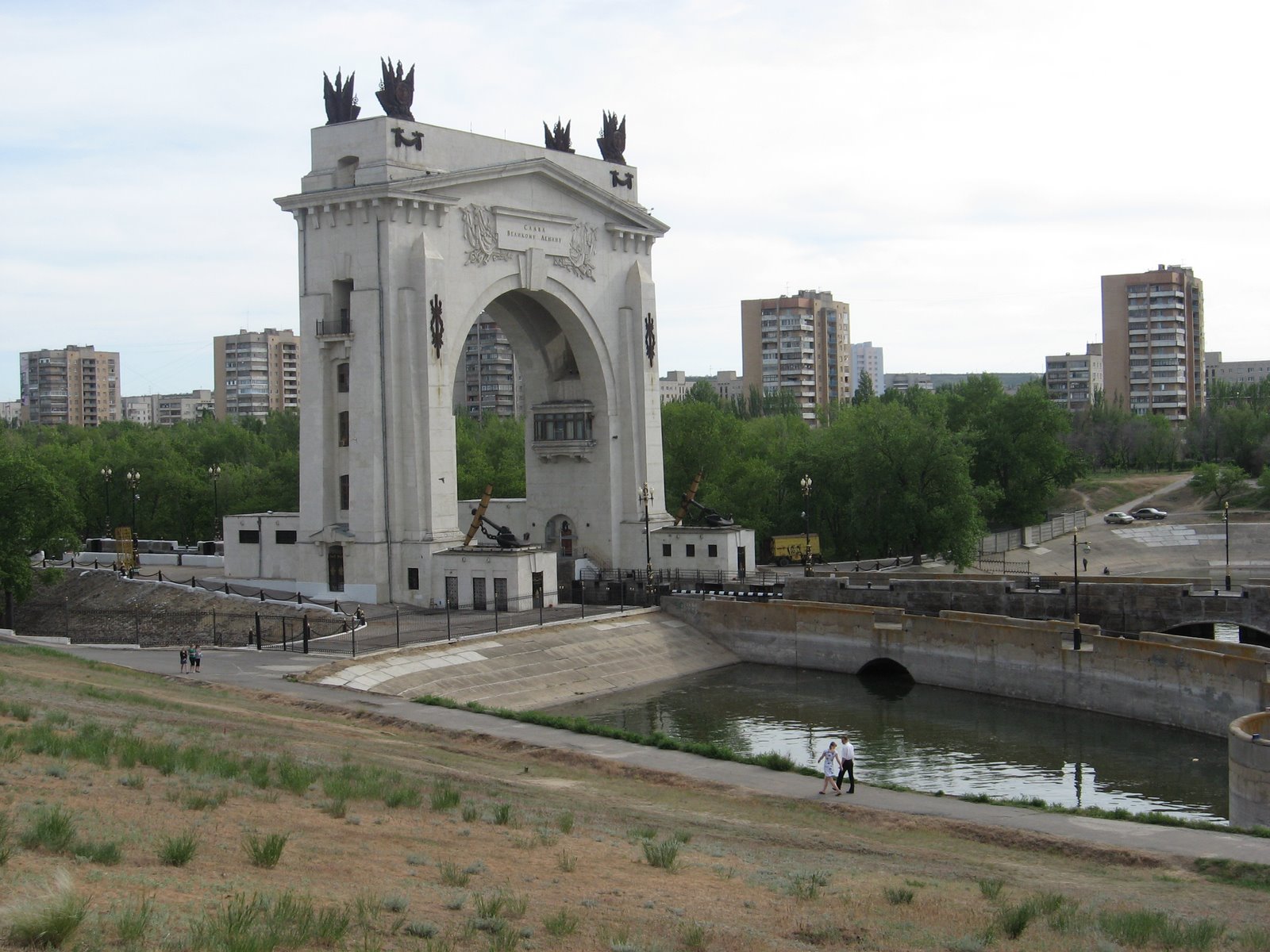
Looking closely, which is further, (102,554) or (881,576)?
(102,554)

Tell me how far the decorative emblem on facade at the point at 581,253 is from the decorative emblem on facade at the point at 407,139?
27.8ft

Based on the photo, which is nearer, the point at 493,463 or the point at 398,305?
the point at 398,305

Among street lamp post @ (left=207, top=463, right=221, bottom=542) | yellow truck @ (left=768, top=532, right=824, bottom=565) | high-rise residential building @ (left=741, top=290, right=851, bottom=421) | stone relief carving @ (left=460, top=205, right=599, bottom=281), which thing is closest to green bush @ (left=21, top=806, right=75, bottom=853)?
stone relief carving @ (left=460, top=205, right=599, bottom=281)

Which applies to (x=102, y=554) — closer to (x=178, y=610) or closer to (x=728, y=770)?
(x=178, y=610)

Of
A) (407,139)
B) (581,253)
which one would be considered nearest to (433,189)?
(407,139)

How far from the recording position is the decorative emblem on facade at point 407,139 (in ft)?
186

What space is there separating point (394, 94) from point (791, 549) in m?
31.0

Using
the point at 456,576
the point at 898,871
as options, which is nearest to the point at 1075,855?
the point at 898,871

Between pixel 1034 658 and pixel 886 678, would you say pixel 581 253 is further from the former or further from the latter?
pixel 1034 658

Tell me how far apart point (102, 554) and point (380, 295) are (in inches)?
1027

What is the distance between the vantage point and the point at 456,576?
55.4m

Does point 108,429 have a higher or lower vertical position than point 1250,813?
higher

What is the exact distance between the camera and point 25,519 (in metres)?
55.1

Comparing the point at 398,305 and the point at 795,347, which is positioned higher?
the point at 795,347
